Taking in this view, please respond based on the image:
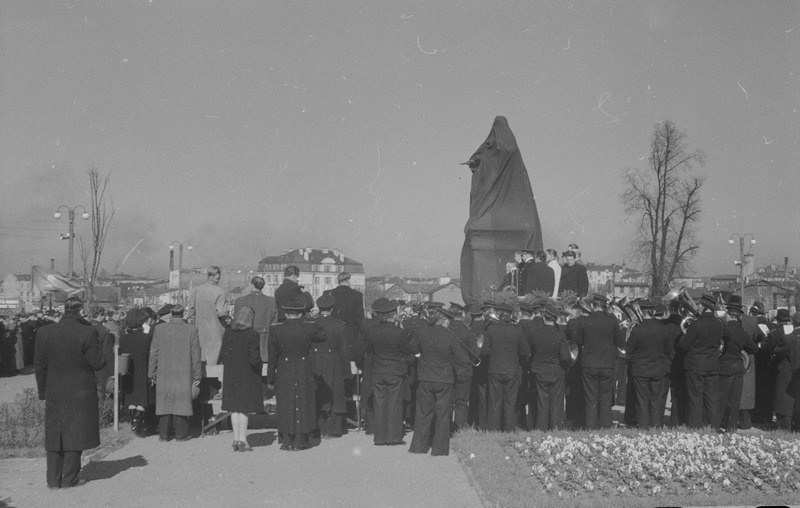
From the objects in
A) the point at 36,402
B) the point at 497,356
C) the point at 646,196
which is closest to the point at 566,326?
the point at 497,356

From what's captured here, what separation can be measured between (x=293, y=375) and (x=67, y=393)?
305 cm

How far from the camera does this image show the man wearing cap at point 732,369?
38.5 feet

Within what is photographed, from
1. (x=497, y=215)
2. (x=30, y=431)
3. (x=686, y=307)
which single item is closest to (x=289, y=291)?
(x=30, y=431)

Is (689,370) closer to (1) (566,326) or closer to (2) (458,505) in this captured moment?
(1) (566,326)

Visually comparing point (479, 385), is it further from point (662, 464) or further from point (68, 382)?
point (68, 382)

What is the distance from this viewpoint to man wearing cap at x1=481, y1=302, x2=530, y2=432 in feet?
38.0

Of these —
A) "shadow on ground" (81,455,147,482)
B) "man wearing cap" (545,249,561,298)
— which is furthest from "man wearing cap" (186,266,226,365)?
"man wearing cap" (545,249,561,298)

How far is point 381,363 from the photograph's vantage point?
438 inches

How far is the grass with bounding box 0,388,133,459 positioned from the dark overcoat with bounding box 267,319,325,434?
235 centimetres

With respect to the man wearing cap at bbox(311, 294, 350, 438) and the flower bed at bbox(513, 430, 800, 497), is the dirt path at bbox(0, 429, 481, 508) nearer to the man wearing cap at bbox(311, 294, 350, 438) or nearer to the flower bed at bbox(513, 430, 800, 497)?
Answer: the man wearing cap at bbox(311, 294, 350, 438)

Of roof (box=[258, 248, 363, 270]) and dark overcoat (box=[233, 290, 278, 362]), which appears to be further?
roof (box=[258, 248, 363, 270])

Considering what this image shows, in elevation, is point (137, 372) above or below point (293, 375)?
below

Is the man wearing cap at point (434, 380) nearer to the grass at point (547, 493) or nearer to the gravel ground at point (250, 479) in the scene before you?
the gravel ground at point (250, 479)

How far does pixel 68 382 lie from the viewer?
341 inches
